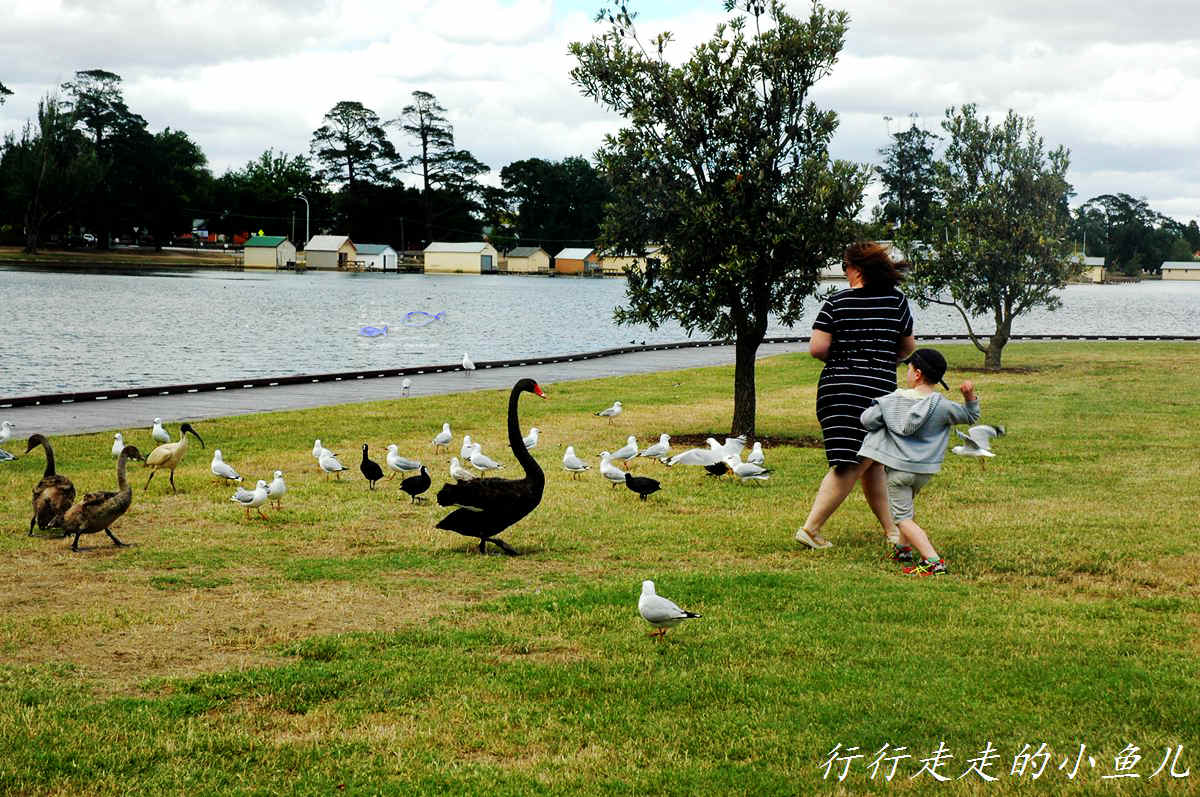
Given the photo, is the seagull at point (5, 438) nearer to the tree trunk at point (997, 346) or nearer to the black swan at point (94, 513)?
the black swan at point (94, 513)

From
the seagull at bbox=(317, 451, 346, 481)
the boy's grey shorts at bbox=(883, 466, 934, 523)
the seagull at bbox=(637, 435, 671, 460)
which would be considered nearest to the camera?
the boy's grey shorts at bbox=(883, 466, 934, 523)

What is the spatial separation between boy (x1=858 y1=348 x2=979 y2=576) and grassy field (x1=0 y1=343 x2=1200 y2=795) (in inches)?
17.9

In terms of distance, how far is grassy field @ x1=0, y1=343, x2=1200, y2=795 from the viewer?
17.9 feet

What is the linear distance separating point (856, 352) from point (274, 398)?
1729 cm

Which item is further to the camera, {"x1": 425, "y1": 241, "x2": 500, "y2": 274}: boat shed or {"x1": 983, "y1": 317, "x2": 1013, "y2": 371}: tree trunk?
{"x1": 425, "y1": 241, "x2": 500, "y2": 274}: boat shed

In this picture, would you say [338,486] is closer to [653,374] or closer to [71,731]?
[71,731]

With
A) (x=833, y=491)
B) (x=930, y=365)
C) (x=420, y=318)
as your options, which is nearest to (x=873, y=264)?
(x=930, y=365)

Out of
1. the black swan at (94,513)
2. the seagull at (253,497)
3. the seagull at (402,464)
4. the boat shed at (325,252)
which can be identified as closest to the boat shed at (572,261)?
the boat shed at (325,252)

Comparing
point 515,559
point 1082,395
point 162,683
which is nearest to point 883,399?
point 515,559

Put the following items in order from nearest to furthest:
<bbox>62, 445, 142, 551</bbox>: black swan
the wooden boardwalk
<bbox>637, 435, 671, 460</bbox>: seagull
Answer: <bbox>62, 445, 142, 551</bbox>: black swan → <bbox>637, 435, 671, 460</bbox>: seagull → the wooden boardwalk

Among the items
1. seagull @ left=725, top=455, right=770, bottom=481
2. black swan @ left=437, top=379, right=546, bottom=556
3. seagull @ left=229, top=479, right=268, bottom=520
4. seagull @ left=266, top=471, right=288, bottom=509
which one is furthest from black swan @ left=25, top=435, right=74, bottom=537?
seagull @ left=725, top=455, right=770, bottom=481

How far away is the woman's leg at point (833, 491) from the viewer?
32.4ft

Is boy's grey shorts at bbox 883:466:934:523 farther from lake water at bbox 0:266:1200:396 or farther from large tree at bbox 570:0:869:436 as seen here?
lake water at bbox 0:266:1200:396

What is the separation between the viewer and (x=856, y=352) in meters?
10.0
